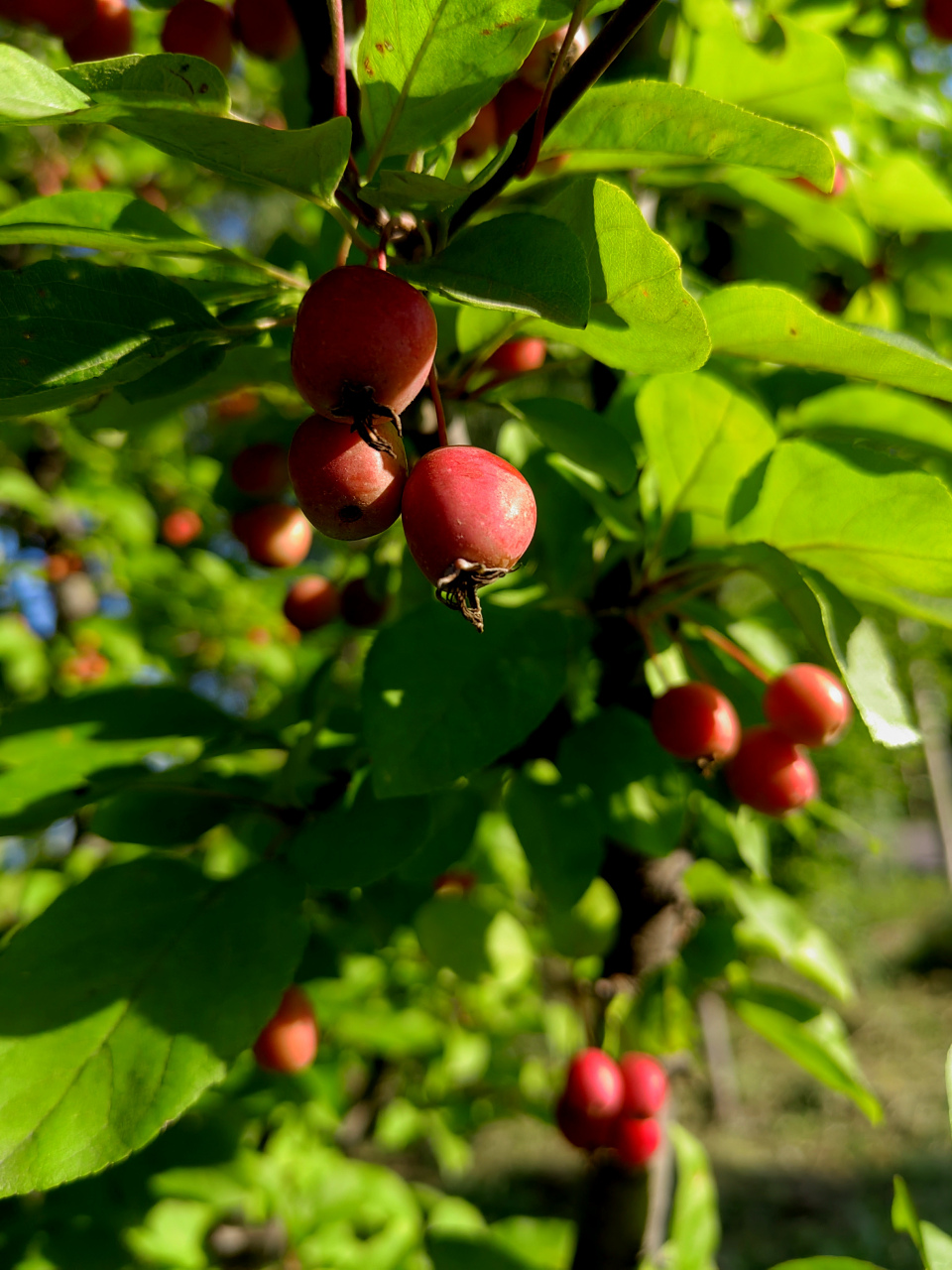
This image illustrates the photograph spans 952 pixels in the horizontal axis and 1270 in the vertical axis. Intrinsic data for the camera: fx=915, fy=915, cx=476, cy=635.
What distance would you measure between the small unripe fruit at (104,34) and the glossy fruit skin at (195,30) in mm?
120

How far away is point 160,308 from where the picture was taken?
0.57m

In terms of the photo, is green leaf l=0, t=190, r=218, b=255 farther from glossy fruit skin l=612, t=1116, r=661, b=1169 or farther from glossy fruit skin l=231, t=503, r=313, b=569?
glossy fruit skin l=612, t=1116, r=661, b=1169

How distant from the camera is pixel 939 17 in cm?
139

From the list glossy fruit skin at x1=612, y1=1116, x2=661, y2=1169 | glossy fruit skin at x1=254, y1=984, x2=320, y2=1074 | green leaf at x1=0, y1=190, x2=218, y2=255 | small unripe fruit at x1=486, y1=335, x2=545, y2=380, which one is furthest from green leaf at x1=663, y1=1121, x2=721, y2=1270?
green leaf at x1=0, y1=190, x2=218, y2=255

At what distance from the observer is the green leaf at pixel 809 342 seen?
1.85 feet

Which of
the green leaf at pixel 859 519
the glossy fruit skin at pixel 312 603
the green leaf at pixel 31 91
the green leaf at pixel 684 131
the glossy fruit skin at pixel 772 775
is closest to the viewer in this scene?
the green leaf at pixel 31 91

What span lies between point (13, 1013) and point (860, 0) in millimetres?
1812

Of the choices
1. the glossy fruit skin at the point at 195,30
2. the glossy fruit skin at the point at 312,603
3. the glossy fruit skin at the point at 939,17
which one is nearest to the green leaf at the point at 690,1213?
the glossy fruit skin at the point at 312,603

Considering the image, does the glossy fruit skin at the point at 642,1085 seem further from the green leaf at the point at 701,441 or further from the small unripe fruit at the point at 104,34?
the small unripe fruit at the point at 104,34

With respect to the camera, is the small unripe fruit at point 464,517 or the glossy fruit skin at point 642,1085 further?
the glossy fruit skin at point 642,1085

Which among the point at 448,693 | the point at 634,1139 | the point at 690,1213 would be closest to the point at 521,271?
the point at 448,693

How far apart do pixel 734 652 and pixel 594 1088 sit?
2.02 feet

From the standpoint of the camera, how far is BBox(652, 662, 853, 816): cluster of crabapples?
822 mm

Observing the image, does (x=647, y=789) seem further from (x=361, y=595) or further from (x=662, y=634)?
(x=361, y=595)
